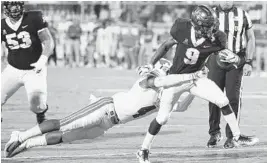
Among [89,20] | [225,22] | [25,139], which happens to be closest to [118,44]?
[89,20]

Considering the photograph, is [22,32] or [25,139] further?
[22,32]

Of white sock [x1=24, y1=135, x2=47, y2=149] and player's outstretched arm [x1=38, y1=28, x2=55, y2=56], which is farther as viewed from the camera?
player's outstretched arm [x1=38, y1=28, x2=55, y2=56]

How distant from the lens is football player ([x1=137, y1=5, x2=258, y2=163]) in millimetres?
6934

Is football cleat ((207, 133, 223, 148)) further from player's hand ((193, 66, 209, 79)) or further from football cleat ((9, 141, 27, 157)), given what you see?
football cleat ((9, 141, 27, 157))

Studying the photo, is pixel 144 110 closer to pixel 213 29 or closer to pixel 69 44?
pixel 213 29

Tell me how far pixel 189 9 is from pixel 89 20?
3.28m

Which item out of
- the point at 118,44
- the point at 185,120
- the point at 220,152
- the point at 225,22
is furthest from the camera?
the point at 118,44

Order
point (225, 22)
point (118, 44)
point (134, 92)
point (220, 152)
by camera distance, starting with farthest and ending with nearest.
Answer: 1. point (118, 44)
2. point (225, 22)
3. point (220, 152)
4. point (134, 92)

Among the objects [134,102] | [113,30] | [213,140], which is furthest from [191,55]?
[113,30]

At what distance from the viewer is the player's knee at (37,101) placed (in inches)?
324

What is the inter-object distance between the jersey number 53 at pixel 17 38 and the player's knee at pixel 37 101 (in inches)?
22.9

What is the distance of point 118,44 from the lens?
2209cm

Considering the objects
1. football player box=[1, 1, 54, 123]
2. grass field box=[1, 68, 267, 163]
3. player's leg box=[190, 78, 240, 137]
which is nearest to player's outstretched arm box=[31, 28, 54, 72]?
football player box=[1, 1, 54, 123]

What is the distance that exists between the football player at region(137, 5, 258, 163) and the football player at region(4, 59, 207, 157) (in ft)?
0.36
